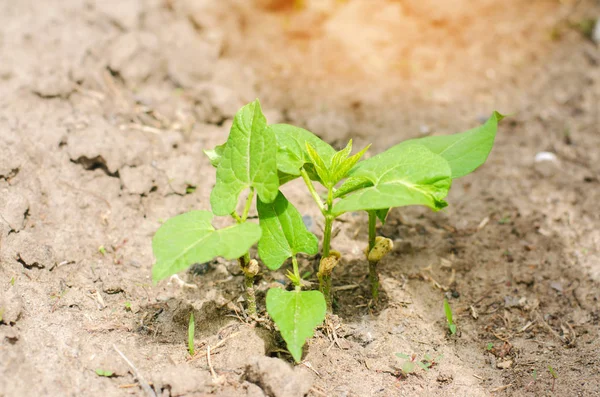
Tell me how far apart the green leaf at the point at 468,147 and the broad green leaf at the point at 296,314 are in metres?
0.70

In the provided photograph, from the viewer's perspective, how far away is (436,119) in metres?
3.72

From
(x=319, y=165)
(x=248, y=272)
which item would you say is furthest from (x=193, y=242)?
(x=319, y=165)

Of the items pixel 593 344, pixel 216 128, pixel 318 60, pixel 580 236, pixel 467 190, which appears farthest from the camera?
pixel 318 60

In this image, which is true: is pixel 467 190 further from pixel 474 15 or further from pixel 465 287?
pixel 474 15

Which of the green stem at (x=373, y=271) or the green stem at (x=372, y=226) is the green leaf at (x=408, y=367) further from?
the green stem at (x=372, y=226)

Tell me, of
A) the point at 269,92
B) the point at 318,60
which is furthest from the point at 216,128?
the point at 318,60

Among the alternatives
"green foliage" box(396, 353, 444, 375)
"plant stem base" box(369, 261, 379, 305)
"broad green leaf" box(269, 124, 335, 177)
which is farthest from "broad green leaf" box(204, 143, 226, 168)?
"green foliage" box(396, 353, 444, 375)

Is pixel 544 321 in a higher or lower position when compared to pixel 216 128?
lower

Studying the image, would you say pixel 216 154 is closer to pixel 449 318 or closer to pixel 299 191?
pixel 299 191

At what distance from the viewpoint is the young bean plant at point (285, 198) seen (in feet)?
6.18

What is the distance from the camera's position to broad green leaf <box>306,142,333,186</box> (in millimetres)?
2109

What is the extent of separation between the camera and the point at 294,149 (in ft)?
7.11

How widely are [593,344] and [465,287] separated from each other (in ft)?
1.81

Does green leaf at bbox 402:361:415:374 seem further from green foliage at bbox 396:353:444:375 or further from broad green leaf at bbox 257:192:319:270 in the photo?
broad green leaf at bbox 257:192:319:270
